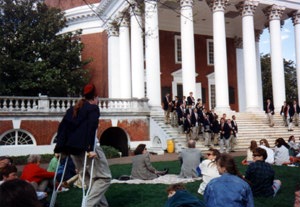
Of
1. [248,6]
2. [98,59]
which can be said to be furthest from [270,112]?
[98,59]

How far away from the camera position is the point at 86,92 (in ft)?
19.5

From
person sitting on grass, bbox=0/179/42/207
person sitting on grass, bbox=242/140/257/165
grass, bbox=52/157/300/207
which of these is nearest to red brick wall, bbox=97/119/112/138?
person sitting on grass, bbox=242/140/257/165

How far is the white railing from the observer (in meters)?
21.3

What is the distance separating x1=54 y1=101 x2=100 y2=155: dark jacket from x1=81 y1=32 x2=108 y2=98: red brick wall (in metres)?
27.5

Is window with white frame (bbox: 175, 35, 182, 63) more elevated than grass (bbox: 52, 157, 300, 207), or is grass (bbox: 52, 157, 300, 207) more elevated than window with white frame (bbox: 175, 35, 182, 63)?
window with white frame (bbox: 175, 35, 182, 63)

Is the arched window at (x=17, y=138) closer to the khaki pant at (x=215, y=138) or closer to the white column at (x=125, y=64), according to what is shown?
the white column at (x=125, y=64)

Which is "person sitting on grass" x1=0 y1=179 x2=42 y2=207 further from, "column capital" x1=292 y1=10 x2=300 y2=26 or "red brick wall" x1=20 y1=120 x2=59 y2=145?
"column capital" x1=292 y1=10 x2=300 y2=26

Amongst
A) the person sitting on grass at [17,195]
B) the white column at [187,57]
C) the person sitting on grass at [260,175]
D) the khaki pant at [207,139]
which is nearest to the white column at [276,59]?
the white column at [187,57]

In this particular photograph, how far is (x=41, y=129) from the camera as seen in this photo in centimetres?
2141

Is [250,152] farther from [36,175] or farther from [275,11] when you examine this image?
[275,11]

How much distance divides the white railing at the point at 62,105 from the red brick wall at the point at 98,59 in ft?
29.6

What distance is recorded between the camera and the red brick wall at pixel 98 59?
109ft

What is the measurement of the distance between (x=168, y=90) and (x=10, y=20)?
1445cm

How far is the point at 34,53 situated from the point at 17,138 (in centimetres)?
807
